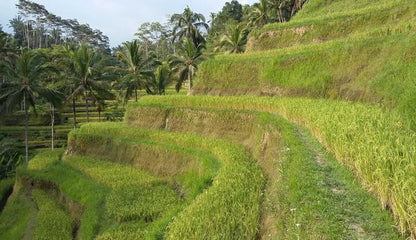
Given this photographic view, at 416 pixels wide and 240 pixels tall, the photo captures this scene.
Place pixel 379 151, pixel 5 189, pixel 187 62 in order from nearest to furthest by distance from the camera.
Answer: pixel 379 151 < pixel 5 189 < pixel 187 62

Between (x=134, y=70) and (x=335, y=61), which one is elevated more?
(x=134, y=70)

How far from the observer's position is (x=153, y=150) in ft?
48.9

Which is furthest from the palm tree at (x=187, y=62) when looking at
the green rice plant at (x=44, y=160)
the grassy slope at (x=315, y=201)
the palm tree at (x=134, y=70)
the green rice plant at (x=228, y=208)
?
the grassy slope at (x=315, y=201)

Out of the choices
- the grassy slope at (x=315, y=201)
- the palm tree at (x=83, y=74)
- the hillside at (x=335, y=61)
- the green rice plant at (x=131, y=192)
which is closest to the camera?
the grassy slope at (x=315, y=201)

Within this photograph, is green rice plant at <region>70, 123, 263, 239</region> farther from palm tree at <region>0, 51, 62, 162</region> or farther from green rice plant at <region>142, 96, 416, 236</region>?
palm tree at <region>0, 51, 62, 162</region>

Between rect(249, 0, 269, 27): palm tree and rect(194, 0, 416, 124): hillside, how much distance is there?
58.1 feet

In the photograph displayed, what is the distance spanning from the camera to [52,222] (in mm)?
13383

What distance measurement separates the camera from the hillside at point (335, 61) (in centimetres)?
1023

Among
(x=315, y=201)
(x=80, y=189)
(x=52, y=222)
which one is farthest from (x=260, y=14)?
(x=315, y=201)

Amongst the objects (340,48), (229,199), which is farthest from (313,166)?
(340,48)

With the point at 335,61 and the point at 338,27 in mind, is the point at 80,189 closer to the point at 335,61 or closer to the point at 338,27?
the point at 335,61

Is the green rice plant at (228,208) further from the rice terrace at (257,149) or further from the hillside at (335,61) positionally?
Result: the hillside at (335,61)

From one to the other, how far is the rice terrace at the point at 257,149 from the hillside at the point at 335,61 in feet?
0.18

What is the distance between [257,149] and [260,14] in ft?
104
